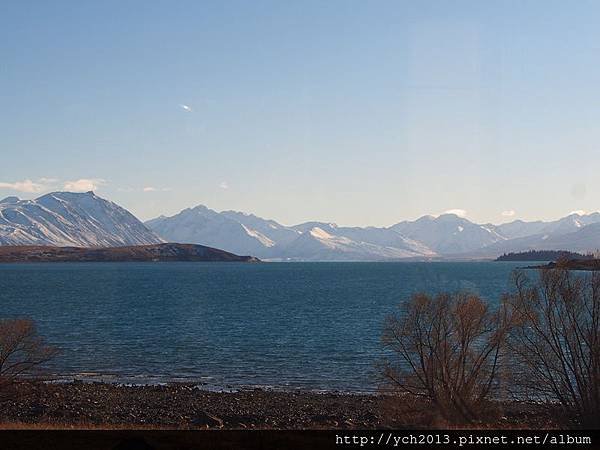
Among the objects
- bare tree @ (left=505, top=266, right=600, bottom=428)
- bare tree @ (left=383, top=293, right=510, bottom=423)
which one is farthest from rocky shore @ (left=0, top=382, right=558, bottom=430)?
bare tree @ (left=505, top=266, right=600, bottom=428)

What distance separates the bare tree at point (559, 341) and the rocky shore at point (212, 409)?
2.05 metres

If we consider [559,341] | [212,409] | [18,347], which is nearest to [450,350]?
[559,341]

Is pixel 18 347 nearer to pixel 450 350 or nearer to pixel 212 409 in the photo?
pixel 212 409

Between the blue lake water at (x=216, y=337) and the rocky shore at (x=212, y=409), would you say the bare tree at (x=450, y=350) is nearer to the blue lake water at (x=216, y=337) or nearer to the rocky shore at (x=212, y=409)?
the rocky shore at (x=212, y=409)

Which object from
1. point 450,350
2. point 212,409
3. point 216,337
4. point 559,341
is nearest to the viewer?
point 559,341

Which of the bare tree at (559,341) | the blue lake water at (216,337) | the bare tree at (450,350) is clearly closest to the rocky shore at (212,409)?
the bare tree at (450,350)

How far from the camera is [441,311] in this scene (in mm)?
38906

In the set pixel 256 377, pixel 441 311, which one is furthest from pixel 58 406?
pixel 441 311

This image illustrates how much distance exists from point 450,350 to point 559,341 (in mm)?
5653

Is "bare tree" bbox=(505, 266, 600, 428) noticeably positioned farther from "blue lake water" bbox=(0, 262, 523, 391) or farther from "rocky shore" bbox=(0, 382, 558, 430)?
"blue lake water" bbox=(0, 262, 523, 391)

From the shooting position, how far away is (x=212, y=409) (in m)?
43.8

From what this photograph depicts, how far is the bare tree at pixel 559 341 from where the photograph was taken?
1359 inches

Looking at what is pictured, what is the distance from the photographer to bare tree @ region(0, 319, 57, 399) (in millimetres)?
44750
